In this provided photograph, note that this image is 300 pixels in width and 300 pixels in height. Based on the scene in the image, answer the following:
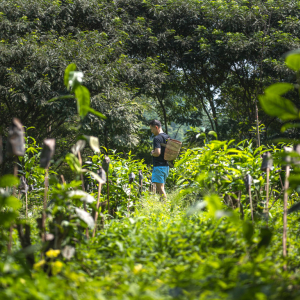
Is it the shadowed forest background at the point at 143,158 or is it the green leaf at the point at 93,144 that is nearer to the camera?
the shadowed forest background at the point at 143,158

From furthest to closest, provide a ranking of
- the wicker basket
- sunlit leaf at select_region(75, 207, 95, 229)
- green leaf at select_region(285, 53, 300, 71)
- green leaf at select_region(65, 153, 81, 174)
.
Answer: the wicker basket, green leaf at select_region(65, 153, 81, 174), sunlit leaf at select_region(75, 207, 95, 229), green leaf at select_region(285, 53, 300, 71)

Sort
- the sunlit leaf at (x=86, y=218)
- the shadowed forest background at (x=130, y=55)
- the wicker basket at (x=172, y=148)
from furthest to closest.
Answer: the shadowed forest background at (x=130, y=55), the wicker basket at (x=172, y=148), the sunlit leaf at (x=86, y=218)

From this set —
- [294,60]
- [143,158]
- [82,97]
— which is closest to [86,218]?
[82,97]

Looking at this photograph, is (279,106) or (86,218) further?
(86,218)

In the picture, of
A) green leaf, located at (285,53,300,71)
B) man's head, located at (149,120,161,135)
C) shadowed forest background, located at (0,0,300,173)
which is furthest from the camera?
shadowed forest background, located at (0,0,300,173)

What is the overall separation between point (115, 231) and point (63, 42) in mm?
6680

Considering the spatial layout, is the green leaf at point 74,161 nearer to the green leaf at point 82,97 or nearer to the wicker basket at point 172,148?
the green leaf at point 82,97

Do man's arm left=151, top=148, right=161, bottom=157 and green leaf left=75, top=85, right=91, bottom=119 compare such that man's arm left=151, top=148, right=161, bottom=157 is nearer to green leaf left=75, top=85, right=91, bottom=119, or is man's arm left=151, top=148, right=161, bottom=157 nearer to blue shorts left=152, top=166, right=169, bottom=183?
blue shorts left=152, top=166, right=169, bottom=183

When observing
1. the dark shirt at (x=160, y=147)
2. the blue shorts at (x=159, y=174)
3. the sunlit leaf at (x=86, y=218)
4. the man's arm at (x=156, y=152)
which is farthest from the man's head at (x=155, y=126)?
the sunlit leaf at (x=86, y=218)

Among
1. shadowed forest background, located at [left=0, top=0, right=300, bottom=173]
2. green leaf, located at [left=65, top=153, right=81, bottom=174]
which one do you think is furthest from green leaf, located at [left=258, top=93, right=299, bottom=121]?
shadowed forest background, located at [left=0, top=0, right=300, bottom=173]

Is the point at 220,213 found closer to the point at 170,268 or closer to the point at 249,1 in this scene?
the point at 170,268

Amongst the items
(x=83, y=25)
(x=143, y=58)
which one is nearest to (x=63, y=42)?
(x=83, y=25)

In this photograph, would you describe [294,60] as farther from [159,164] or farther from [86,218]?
[159,164]

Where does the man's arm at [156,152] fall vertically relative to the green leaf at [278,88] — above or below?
above
